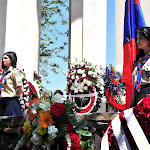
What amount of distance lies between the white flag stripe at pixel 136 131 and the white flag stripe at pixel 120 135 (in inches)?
4.1

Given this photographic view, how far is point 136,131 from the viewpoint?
2.29 m

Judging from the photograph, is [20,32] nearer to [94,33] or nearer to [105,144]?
[94,33]

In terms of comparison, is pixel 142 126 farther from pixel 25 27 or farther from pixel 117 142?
pixel 25 27

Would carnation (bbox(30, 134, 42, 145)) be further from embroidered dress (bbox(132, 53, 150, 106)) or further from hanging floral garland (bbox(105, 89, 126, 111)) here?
hanging floral garland (bbox(105, 89, 126, 111))

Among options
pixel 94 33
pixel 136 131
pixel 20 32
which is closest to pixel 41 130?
pixel 136 131

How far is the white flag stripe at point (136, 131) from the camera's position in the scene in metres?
2.23

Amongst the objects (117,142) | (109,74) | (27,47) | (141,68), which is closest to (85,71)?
(109,74)

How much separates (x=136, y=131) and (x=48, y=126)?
0.91 m

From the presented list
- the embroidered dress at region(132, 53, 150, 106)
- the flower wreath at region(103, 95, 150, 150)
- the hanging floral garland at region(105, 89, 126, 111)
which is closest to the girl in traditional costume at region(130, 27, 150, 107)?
the embroidered dress at region(132, 53, 150, 106)

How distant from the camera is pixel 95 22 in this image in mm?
9961

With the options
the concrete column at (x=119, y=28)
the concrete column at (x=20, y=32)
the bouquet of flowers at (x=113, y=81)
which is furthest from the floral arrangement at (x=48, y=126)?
the concrete column at (x=119, y=28)

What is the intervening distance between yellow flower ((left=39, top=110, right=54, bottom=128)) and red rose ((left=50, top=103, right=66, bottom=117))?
0.20 feet

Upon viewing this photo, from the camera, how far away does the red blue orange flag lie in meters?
3.62

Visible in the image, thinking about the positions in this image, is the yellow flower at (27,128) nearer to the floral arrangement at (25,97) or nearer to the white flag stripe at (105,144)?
the white flag stripe at (105,144)
